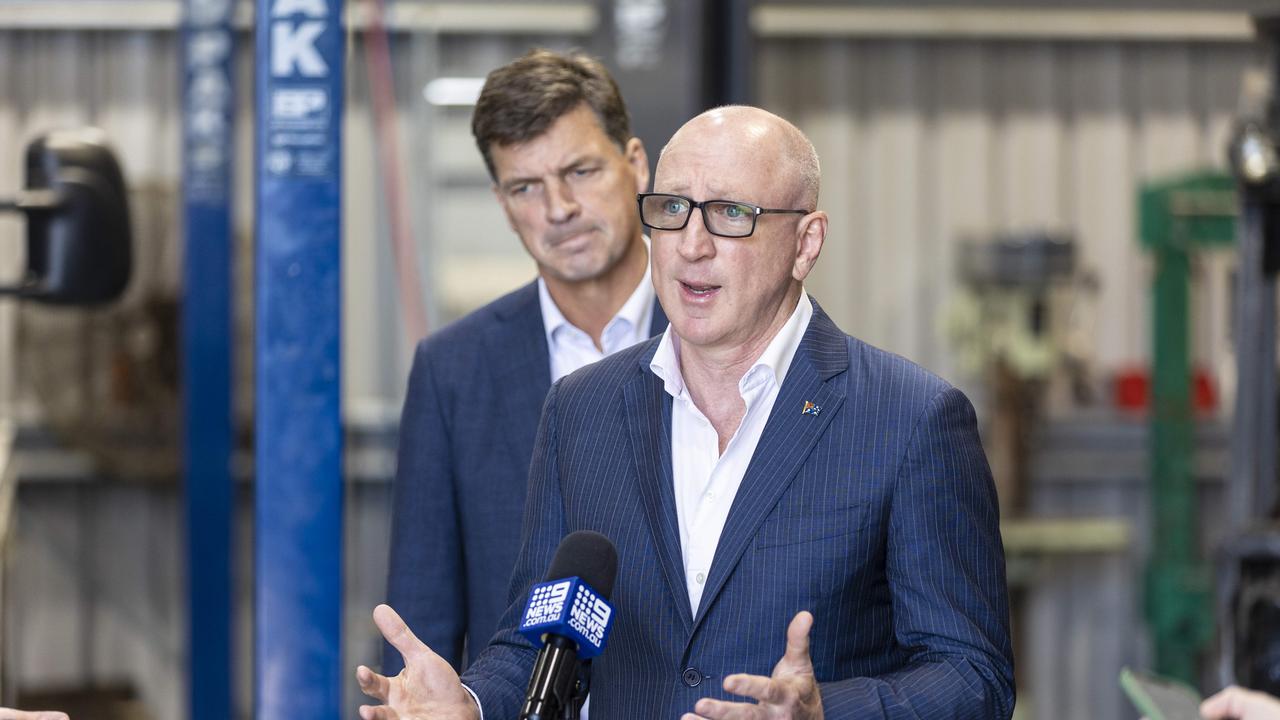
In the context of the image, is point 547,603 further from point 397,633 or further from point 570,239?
point 570,239

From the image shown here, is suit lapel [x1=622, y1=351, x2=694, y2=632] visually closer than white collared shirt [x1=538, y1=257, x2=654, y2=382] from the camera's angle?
Yes

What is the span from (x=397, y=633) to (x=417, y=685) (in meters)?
0.07

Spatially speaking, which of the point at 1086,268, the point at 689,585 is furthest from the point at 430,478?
the point at 1086,268

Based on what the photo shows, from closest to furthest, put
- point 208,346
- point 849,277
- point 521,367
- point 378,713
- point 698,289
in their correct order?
point 378,713, point 698,289, point 521,367, point 208,346, point 849,277

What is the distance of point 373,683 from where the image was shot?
1.67 m

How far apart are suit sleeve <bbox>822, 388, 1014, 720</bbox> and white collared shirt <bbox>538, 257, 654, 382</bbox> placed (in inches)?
27.8

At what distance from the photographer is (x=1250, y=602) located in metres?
3.78

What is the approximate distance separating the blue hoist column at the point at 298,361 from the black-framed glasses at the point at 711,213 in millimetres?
553

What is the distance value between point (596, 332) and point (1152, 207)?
483cm

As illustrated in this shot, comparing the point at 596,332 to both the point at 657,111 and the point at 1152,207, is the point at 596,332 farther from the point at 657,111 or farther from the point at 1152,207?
the point at 1152,207

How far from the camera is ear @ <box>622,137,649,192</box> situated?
244 cm

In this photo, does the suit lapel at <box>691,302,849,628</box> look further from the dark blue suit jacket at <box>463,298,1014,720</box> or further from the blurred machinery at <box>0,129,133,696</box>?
the blurred machinery at <box>0,129,133,696</box>

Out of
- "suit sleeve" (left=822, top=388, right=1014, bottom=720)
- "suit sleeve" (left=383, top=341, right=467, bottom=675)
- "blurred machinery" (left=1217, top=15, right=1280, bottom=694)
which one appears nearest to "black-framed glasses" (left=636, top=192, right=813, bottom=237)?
"suit sleeve" (left=822, top=388, right=1014, bottom=720)

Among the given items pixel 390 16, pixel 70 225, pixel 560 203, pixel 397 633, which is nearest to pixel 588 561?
pixel 397 633
